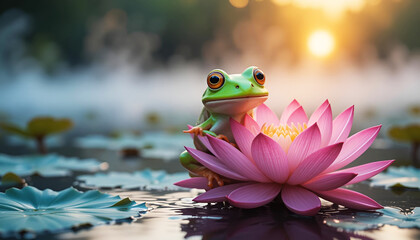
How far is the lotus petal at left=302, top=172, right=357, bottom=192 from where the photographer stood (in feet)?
3.31

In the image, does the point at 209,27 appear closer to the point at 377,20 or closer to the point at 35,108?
the point at 377,20

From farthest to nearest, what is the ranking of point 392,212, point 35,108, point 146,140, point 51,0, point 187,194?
point 51,0, point 35,108, point 146,140, point 187,194, point 392,212

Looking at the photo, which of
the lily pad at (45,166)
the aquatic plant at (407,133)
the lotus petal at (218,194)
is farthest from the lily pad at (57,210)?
the aquatic plant at (407,133)

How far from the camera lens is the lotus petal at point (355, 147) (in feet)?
3.69

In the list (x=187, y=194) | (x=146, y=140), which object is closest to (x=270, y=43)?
(x=146, y=140)

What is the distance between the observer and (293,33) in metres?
15.6

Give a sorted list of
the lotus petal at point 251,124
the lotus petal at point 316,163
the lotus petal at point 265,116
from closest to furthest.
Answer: the lotus petal at point 316,163 < the lotus petal at point 251,124 < the lotus petal at point 265,116

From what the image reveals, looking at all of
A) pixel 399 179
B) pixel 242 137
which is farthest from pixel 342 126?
pixel 399 179

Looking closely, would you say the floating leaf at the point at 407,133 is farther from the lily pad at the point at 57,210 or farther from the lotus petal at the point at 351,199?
the lily pad at the point at 57,210

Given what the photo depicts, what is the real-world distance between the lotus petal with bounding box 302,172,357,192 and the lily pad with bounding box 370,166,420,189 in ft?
2.02

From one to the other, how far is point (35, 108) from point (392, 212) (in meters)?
11.8

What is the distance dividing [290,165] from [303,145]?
0.07 metres

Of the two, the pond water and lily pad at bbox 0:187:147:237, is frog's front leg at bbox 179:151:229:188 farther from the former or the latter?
lily pad at bbox 0:187:147:237

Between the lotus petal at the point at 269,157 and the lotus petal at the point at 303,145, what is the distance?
0.03m
